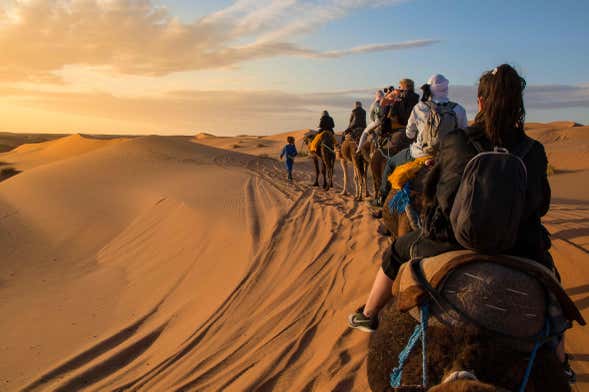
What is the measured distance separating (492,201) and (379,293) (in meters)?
1.47

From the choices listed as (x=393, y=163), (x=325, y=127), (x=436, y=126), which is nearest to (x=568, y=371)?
(x=436, y=126)

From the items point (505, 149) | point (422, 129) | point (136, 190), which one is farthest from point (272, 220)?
point (505, 149)

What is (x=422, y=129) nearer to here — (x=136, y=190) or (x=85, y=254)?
(x=85, y=254)

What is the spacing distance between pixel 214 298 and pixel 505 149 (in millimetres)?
5553

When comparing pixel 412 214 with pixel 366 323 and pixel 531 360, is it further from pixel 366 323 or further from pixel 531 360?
pixel 531 360

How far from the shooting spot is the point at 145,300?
26.7 feet

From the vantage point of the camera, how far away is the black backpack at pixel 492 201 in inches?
93.9

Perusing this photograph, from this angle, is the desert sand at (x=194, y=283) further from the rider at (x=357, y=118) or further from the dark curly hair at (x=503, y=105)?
the dark curly hair at (x=503, y=105)

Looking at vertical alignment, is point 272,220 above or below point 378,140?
below

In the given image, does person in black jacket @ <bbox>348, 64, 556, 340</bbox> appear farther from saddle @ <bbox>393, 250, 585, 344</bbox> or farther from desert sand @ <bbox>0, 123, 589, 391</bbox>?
desert sand @ <bbox>0, 123, 589, 391</bbox>

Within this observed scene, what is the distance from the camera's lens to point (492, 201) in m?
2.38

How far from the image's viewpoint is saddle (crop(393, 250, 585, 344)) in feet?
7.95

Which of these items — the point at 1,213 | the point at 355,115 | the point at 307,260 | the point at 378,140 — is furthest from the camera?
the point at 1,213

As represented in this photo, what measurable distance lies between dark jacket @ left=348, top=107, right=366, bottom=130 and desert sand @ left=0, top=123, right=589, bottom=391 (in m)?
2.07
